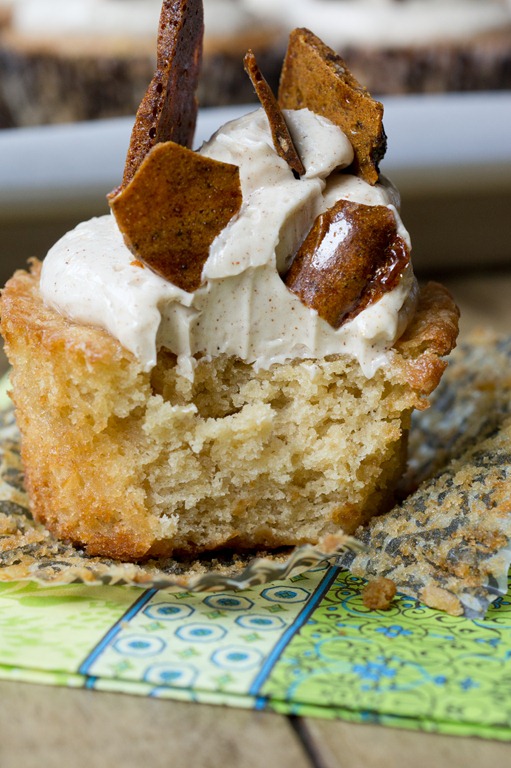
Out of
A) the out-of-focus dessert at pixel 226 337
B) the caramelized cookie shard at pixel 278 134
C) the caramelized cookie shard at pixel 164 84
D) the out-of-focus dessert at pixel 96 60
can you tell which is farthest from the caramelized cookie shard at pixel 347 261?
the out-of-focus dessert at pixel 96 60

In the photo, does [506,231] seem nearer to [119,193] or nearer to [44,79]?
[44,79]

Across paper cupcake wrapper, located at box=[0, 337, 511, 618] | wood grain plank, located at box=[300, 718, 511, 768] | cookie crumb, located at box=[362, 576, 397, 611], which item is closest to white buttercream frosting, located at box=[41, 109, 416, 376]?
paper cupcake wrapper, located at box=[0, 337, 511, 618]

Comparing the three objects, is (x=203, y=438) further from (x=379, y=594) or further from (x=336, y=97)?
(x=336, y=97)

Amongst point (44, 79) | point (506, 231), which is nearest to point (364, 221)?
point (506, 231)

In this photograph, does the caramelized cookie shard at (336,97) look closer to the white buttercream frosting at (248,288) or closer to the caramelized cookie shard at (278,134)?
the white buttercream frosting at (248,288)

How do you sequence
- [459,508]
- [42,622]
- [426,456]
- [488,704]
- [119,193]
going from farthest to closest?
[426,456]
[459,508]
[119,193]
[42,622]
[488,704]

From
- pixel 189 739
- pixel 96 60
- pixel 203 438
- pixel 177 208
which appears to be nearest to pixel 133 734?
pixel 189 739

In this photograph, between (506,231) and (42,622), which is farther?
(506,231)

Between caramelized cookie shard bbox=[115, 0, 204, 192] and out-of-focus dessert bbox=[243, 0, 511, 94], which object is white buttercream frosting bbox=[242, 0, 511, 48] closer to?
out-of-focus dessert bbox=[243, 0, 511, 94]
